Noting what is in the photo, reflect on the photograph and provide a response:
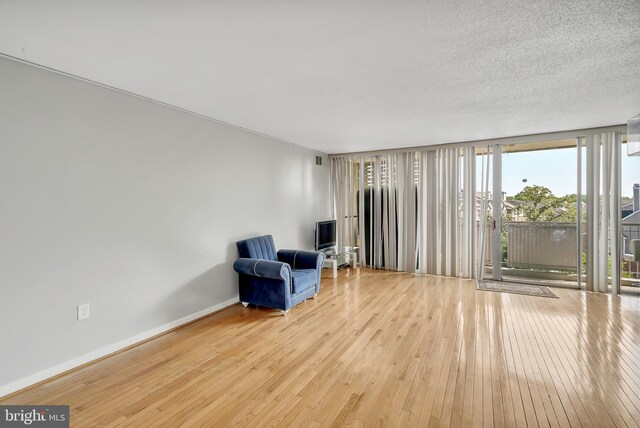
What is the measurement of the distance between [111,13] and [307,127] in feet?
9.13

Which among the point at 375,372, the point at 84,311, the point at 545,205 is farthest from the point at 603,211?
the point at 84,311

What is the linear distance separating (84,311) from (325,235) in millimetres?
3893

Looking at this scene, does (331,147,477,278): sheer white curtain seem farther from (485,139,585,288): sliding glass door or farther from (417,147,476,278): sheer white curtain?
(485,139,585,288): sliding glass door

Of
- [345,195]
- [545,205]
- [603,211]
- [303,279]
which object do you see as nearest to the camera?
[303,279]

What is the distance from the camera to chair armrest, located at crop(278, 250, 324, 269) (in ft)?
14.5

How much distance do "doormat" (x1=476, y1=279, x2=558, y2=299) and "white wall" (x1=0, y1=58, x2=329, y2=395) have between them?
404 cm

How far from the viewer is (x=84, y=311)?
258 centimetres

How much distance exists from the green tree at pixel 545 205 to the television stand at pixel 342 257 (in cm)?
312

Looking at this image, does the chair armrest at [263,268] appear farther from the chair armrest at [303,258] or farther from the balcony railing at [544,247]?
the balcony railing at [544,247]

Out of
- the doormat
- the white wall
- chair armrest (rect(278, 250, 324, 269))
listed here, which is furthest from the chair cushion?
the doormat

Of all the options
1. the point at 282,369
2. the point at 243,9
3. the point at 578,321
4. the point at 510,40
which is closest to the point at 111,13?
the point at 243,9

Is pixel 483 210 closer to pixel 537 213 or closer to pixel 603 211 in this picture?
pixel 537 213

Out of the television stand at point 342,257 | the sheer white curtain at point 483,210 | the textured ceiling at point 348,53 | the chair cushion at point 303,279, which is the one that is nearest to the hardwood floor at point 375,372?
A: the chair cushion at point 303,279

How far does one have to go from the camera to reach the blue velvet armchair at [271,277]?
3.65 metres
